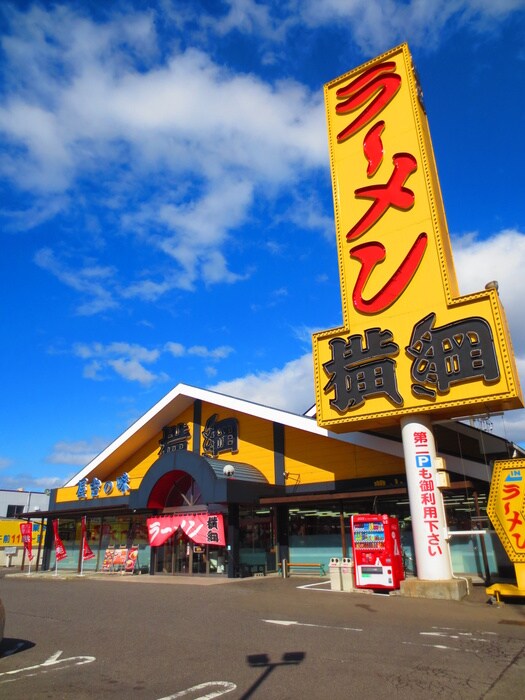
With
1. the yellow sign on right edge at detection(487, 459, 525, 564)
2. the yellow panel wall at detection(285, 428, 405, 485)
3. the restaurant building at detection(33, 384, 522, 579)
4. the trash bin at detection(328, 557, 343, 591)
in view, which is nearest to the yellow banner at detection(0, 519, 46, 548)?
the restaurant building at detection(33, 384, 522, 579)

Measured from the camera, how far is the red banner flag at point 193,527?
64.6ft

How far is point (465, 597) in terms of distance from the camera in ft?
43.6

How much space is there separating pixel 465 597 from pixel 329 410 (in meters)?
6.41

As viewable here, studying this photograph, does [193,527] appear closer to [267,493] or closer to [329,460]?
[267,493]

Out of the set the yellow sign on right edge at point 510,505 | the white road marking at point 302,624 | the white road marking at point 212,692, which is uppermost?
the yellow sign on right edge at point 510,505

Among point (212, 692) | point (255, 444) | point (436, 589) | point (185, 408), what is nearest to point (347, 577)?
point (436, 589)

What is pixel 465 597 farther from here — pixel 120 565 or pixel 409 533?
pixel 120 565

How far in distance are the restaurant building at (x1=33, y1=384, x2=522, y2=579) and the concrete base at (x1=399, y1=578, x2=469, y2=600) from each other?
2784 mm

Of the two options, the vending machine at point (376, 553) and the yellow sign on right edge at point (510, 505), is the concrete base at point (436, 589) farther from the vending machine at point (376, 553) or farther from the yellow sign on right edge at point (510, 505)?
the yellow sign on right edge at point (510, 505)

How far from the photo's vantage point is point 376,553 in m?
14.8

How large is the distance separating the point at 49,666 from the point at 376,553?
9.99 meters

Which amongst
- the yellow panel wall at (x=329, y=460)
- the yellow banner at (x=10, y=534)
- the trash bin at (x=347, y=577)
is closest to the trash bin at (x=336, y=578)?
the trash bin at (x=347, y=577)

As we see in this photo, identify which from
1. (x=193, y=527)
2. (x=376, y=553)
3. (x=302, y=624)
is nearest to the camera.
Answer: (x=302, y=624)

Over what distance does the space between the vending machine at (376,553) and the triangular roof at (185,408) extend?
3.85 m
